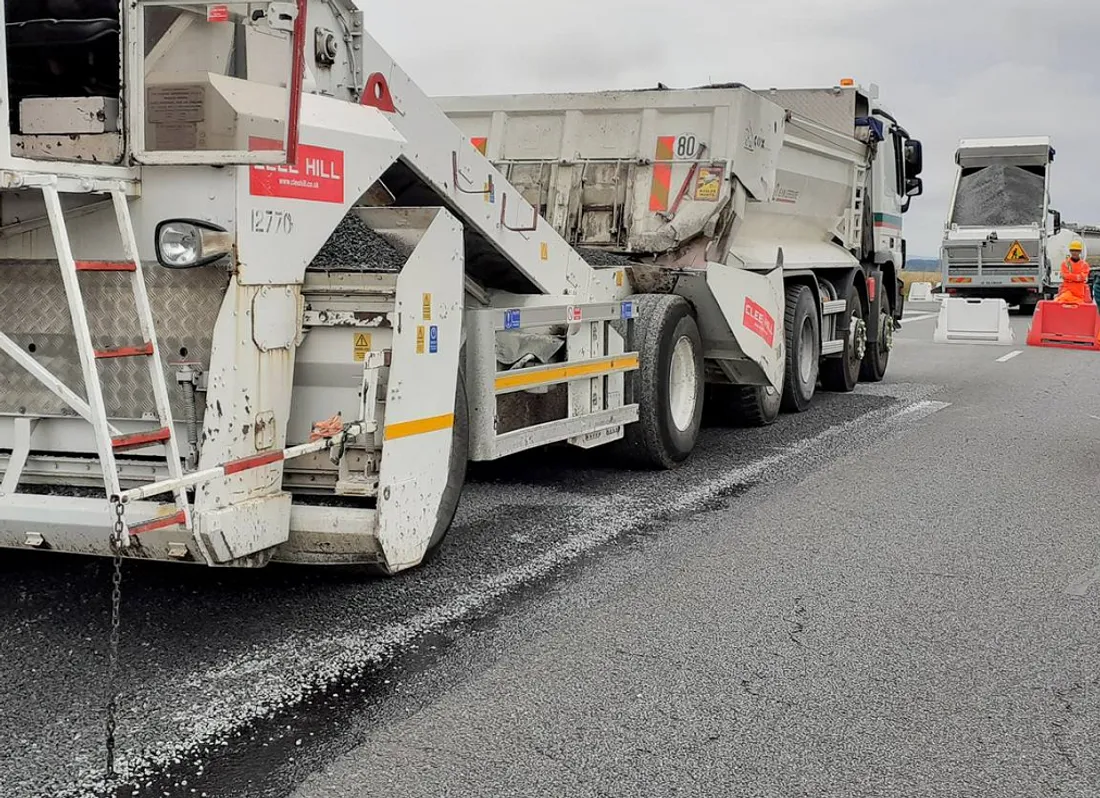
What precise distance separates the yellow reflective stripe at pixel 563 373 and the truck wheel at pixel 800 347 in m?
3.14

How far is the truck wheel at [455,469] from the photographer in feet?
16.8

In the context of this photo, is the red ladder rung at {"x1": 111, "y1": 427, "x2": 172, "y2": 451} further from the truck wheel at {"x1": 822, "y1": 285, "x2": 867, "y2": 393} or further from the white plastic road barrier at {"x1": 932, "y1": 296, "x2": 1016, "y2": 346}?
the white plastic road barrier at {"x1": 932, "y1": 296, "x2": 1016, "y2": 346}

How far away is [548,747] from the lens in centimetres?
355

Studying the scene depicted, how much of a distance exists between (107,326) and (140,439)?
0.64 m

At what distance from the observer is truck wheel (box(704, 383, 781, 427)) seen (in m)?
9.48

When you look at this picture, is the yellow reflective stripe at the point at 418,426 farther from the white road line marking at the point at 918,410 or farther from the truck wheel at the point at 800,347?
the white road line marking at the point at 918,410

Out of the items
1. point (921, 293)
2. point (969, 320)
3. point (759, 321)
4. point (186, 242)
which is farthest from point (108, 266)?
point (921, 293)

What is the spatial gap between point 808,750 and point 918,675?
0.80 m

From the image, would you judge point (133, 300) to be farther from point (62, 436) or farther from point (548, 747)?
point (548, 747)

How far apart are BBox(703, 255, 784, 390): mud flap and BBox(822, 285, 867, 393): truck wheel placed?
295cm

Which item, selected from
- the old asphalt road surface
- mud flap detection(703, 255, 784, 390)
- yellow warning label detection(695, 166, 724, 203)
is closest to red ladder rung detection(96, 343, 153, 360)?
the old asphalt road surface

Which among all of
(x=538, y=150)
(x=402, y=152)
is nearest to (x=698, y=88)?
(x=538, y=150)

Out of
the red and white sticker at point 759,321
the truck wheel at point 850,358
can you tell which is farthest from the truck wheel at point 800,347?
the truck wheel at point 850,358

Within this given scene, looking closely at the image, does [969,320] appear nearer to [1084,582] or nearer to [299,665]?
[1084,582]
